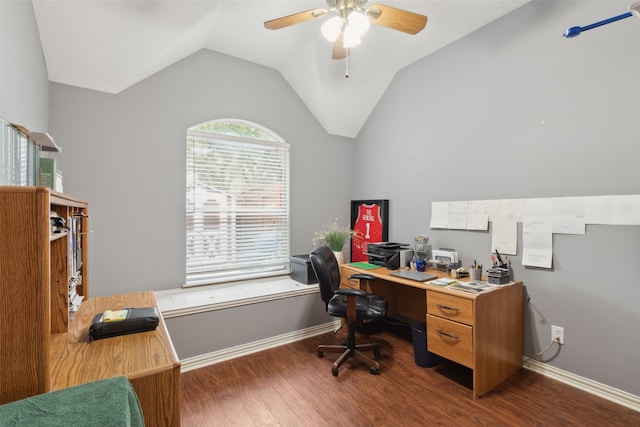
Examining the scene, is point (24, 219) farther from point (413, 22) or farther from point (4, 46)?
point (413, 22)

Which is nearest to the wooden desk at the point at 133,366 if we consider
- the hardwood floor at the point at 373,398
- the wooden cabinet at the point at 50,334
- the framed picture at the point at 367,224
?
the wooden cabinet at the point at 50,334

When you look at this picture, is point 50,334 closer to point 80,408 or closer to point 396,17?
point 80,408

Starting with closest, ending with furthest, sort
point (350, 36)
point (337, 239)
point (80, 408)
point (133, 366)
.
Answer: point (80, 408)
point (133, 366)
point (350, 36)
point (337, 239)

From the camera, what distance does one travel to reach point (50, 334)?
0.96 meters

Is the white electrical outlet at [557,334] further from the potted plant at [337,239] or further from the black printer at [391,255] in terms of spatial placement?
the potted plant at [337,239]

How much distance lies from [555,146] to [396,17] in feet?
4.82

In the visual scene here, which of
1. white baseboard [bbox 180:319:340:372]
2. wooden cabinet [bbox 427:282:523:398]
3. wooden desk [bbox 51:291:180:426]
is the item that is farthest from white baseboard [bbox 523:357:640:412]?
wooden desk [bbox 51:291:180:426]

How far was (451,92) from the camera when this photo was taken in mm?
2842

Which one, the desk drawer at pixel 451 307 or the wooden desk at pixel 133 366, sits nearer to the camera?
the wooden desk at pixel 133 366

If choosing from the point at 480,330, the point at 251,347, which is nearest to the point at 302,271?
the point at 251,347

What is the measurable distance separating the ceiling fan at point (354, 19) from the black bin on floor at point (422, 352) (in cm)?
218

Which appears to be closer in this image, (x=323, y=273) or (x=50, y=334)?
(x=50, y=334)

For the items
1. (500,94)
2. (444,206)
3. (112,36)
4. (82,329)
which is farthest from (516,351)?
(112,36)

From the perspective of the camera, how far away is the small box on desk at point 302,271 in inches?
124
